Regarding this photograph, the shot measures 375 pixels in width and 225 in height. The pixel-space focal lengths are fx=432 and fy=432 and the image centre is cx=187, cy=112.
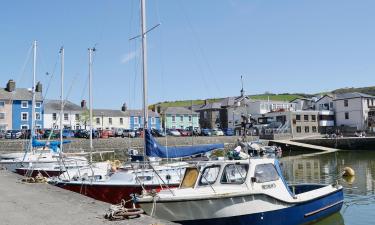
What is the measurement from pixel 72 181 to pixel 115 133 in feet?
164

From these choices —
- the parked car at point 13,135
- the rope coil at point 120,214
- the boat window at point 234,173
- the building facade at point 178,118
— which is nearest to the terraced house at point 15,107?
the parked car at point 13,135

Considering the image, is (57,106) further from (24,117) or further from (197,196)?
(197,196)

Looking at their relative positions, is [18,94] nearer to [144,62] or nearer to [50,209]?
[144,62]

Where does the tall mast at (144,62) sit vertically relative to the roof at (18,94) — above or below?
below

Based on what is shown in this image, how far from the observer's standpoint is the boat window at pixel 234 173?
13320 millimetres

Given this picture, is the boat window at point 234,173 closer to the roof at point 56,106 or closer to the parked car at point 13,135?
the parked car at point 13,135

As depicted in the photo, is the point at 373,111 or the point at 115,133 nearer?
the point at 115,133

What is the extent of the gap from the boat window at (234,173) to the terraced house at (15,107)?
216 feet

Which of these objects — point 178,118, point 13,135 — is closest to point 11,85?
point 13,135

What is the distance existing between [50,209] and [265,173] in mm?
6501

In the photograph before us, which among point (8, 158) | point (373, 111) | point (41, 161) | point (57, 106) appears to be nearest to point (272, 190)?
point (41, 161)

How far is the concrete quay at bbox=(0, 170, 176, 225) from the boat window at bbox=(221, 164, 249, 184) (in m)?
3.67

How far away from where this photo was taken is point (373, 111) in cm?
8806

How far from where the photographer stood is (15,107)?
74062 millimetres
